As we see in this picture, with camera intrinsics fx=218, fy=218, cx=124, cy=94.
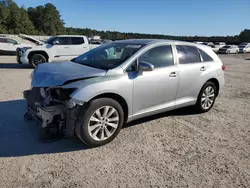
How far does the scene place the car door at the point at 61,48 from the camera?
12.0 m

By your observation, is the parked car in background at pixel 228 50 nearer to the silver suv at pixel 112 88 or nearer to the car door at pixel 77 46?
the car door at pixel 77 46

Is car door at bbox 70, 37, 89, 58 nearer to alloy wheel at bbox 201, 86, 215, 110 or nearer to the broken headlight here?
alloy wheel at bbox 201, 86, 215, 110

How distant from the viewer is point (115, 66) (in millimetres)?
3631

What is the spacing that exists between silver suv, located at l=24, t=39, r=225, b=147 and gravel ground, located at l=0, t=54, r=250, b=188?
0.30 m

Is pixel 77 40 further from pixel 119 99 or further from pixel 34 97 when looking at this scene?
pixel 119 99

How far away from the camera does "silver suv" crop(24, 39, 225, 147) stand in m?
3.23

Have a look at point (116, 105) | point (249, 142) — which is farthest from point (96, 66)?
point (249, 142)

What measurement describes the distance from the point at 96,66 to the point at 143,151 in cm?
167

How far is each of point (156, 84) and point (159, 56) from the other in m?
0.59

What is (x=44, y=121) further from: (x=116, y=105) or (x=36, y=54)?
(x=36, y=54)

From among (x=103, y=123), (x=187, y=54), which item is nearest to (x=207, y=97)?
(x=187, y=54)

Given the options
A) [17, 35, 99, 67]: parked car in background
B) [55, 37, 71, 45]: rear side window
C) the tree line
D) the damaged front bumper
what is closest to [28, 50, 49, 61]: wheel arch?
[17, 35, 99, 67]: parked car in background

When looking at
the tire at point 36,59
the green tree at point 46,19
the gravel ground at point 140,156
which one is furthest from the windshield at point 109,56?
the green tree at point 46,19

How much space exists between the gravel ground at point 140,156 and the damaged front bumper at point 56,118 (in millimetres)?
244
